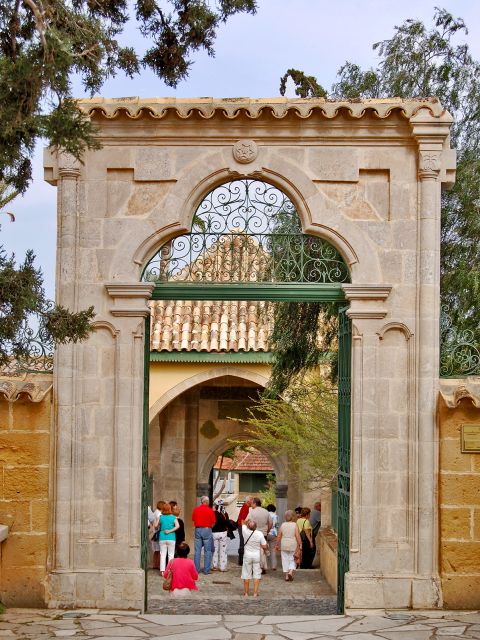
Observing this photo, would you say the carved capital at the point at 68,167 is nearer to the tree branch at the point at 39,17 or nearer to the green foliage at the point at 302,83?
the tree branch at the point at 39,17

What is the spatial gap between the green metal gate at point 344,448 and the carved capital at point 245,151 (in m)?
1.69

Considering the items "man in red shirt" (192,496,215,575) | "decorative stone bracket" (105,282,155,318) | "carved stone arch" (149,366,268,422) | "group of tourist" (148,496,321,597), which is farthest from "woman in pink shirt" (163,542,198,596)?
"carved stone arch" (149,366,268,422)

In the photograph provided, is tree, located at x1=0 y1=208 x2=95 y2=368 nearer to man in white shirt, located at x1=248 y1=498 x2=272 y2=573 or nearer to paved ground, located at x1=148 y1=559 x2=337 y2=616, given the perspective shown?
paved ground, located at x1=148 y1=559 x2=337 y2=616

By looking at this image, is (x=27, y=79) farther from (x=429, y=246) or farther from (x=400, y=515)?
(x=400, y=515)

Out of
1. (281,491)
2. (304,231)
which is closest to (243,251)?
(304,231)

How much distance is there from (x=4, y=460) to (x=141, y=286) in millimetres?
2019

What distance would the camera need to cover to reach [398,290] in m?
10.6

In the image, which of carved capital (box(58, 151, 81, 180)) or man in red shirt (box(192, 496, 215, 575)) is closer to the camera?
carved capital (box(58, 151, 81, 180))

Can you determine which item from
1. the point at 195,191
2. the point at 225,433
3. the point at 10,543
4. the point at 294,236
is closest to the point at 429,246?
the point at 294,236

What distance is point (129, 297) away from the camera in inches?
418

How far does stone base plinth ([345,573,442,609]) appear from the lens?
1026 cm

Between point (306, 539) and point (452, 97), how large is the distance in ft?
25.1

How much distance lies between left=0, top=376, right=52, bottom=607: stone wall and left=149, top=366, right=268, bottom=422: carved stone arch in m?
11.4

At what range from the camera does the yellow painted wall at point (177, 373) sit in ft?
71.9
